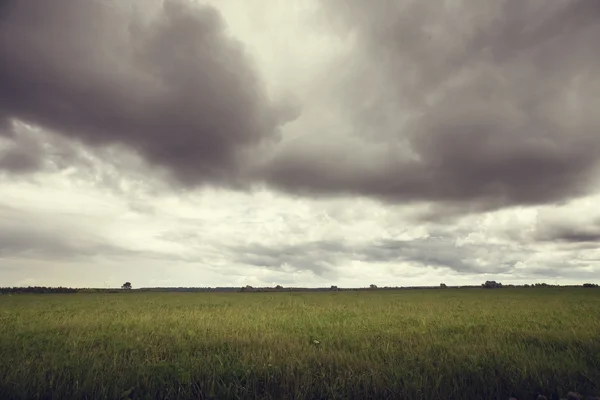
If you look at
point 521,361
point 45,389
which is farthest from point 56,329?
point 521,361

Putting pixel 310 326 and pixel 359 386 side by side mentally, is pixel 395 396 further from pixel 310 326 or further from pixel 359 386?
pixel 310 326

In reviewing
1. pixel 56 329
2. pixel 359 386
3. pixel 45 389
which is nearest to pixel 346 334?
pixel 359 386

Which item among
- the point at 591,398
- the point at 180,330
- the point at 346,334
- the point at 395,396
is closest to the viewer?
the point at 591,398

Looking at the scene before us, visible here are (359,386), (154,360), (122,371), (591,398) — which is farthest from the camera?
(154,360)

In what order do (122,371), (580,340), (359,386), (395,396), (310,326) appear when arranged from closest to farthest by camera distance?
1. (395,396)
2. (359,386)
3. (122,371)
4. (580,340)
5. (310,326)

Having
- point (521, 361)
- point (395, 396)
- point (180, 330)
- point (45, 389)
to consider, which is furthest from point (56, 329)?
point (521, 361)

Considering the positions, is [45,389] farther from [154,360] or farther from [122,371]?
[154,360]

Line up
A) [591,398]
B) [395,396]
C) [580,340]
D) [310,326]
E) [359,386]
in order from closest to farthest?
1. [591,398]
2. [395,396]
3. [359,386]
4. [580,340]
5. [310,326]

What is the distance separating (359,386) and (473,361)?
2.79 meters

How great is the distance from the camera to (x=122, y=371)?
6062 millimetres

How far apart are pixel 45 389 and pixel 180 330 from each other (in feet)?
21.2

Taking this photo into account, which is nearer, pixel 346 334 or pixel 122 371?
pixel 122 371

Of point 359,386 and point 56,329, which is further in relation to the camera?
point 56,329

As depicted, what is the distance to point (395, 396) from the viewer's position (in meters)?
5.09
